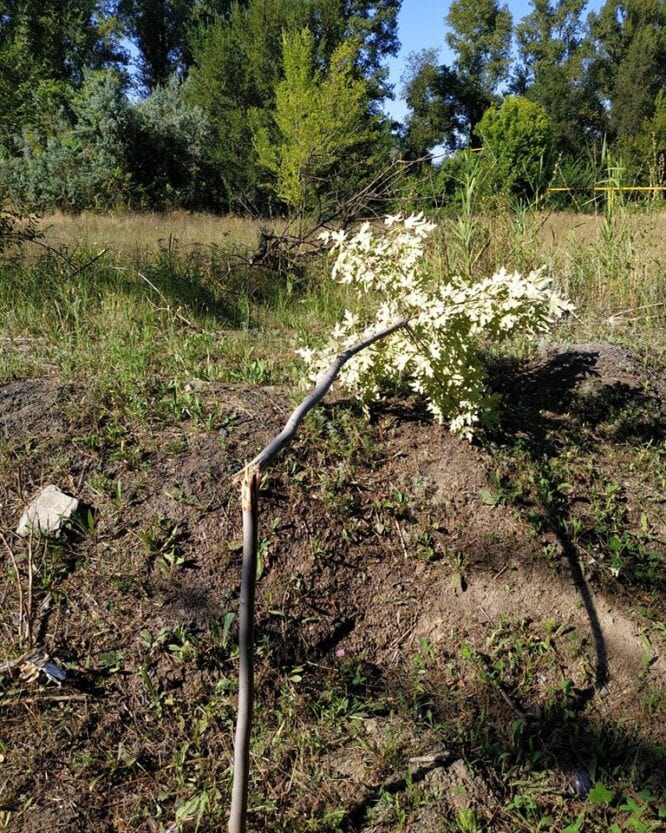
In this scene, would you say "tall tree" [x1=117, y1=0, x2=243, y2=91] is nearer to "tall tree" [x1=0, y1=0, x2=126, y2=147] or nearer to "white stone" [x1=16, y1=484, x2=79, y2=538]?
"tall tree" [x1=0, y1=0, x2=126, y2=147]

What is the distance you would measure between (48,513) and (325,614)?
1.11 m

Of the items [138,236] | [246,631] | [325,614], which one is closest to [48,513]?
[325,614]

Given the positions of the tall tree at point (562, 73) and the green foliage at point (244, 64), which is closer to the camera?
the green foliage at point (244, 64)

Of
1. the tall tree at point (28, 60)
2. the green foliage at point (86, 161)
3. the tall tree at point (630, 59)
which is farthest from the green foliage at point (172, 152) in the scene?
the tall tree at point (630, 59)

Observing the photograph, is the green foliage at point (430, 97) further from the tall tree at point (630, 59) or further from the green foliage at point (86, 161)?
the green foliage at point (86, 161)

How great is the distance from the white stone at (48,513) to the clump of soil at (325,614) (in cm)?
5

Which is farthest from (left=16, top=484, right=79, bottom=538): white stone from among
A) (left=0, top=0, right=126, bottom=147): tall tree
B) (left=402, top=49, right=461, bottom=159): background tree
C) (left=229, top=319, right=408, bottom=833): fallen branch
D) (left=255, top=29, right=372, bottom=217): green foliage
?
(left=402, top=49, right=461, bottom=159): background tree

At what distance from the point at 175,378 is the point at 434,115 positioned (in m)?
32.9

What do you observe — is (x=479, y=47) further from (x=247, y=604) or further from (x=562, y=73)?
(x=247, y=604)

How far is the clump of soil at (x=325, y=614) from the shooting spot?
189cm

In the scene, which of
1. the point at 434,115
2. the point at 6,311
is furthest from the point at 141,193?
the point at 434,115

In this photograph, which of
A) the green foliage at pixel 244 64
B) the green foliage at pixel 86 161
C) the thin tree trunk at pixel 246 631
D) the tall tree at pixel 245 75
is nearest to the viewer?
the thin tree trunk at pixel 246 631

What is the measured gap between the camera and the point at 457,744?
2023 millimetres

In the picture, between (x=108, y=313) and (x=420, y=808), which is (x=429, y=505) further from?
(x=108, y=313)
